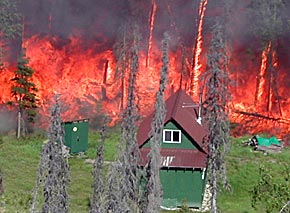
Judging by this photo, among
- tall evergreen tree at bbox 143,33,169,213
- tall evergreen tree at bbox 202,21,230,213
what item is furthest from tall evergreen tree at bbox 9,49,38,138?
tall evergreen tree at bbox 202,21,230,213

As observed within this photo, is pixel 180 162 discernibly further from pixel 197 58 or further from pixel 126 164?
pixel 197 58

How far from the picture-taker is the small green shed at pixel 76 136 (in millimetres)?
50500

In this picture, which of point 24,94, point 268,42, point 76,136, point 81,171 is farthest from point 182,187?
point 268,42

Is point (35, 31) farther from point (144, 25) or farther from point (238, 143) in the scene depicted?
point (238, 143)

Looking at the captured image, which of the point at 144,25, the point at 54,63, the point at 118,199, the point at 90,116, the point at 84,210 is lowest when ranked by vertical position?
the point at 84,210

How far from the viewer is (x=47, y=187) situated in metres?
24.1

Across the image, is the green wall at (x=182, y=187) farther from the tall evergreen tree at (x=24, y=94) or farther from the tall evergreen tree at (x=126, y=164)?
the tall evergreen tree at (x=24, y=94)

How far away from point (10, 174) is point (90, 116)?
15580mm

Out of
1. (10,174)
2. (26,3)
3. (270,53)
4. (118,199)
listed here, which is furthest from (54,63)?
(118,199)

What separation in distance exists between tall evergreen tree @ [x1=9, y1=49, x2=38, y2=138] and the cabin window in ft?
61.0

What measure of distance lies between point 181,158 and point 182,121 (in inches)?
106

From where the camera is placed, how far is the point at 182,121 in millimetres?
40906

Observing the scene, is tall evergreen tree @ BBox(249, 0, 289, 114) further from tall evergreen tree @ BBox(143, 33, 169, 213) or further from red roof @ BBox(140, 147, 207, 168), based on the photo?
tall evergreen tree @ BBox(143, 33, 169, 213)

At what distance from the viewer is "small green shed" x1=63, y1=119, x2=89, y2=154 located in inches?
1988
